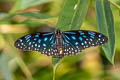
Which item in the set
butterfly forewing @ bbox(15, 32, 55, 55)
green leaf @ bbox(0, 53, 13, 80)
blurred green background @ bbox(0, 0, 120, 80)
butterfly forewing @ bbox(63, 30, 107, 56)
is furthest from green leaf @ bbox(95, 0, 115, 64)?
green leaf @ bbox(0, 53, 13, 80)

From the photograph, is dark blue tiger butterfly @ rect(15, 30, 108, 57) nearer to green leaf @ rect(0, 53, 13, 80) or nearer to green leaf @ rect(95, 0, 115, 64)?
green leaf @ rect(95, 0, 115, 64)

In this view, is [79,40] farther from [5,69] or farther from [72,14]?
[5,69]

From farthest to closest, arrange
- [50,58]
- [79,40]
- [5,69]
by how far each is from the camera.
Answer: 1. [50,58]
2. [5,69]
3. [79,40]

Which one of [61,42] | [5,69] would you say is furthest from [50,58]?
[61,42]

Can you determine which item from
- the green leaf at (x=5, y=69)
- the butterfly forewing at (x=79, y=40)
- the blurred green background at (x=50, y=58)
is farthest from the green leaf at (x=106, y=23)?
the green leaf at (x=5, y=69)

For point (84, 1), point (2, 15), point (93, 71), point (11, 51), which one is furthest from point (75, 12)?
point (93, 71)

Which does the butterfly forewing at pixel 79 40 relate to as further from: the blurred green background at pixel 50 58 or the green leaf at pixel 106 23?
the blurred green background at pixel 50 58
